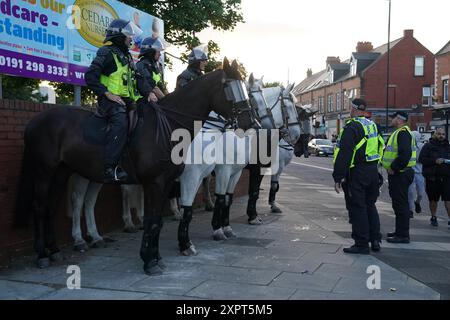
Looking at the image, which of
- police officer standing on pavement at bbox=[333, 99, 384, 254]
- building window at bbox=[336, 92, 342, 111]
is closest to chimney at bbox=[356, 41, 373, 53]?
building window at bbox=[336, 92, 342, 111]

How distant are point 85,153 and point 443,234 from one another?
22.0 feet

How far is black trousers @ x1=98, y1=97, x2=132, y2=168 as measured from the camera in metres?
5.76

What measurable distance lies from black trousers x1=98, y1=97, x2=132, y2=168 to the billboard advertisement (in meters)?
1.82

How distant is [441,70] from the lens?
139 feet

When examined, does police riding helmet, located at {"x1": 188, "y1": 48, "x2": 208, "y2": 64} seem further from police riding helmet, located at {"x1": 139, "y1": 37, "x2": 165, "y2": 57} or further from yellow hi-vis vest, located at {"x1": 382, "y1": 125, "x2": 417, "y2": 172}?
yellow hi-vis vest, located at {"x1": 382, "y1": 125, "x2": 417, "y2": 172}

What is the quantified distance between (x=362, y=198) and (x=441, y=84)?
39464mm

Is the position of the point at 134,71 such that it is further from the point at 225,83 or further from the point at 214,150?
the point at 214,150

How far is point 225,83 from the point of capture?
239 inches

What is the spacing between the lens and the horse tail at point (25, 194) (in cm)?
639

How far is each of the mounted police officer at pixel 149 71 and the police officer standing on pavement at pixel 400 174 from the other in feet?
13.3
